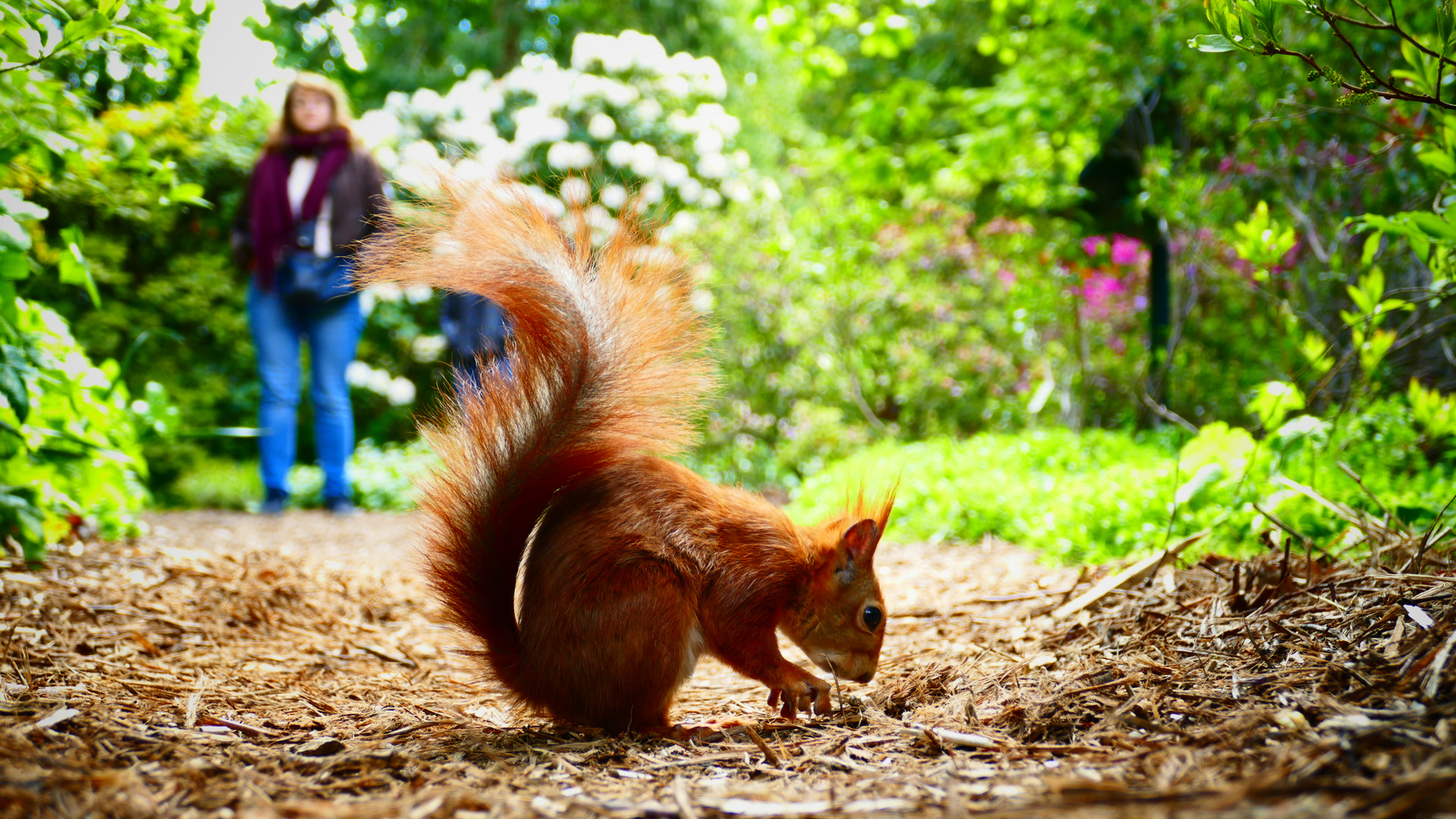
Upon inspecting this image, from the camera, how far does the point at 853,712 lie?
196 cm

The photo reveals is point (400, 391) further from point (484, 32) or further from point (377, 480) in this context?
point (484, 32)

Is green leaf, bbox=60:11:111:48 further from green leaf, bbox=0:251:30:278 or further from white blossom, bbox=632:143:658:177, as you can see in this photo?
white blossom, bbox=632:143:658:177

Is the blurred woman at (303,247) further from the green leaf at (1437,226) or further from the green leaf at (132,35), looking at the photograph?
the green leaf at (1437,226)

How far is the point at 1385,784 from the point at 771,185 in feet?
25.9

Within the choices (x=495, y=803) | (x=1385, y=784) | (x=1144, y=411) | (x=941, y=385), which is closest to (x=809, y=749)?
(x=495, y=803)

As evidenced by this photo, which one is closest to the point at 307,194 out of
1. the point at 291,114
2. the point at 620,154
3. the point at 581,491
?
the point at 291,114

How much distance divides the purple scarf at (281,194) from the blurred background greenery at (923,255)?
560 mm

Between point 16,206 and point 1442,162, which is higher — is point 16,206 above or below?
below

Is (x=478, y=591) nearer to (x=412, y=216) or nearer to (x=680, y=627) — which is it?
(x=680, y=627)

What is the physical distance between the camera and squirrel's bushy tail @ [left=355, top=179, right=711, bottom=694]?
66.5 inches

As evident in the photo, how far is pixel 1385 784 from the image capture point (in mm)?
1010

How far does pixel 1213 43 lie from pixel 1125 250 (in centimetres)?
602

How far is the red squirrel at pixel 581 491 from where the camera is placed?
1724mm

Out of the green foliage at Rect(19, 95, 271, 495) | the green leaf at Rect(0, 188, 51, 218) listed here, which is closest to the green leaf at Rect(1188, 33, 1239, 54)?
the green leaf at Rect(0, 188, 51, 218)
